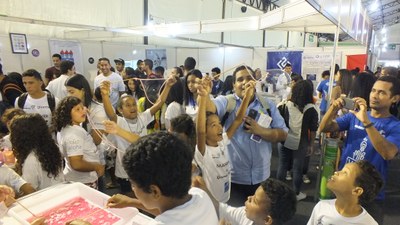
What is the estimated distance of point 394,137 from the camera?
157cm

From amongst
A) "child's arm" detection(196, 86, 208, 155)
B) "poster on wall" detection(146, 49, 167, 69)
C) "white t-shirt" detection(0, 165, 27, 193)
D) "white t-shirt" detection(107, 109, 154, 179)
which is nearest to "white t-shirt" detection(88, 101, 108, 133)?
"white t-shirt" detection(107, 109, 154, 179)

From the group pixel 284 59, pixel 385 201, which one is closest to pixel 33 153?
pixel 385 201

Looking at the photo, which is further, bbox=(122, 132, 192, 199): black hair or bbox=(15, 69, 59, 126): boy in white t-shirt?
bbox=(15, 69, 59, 126): boy in white t-shirt

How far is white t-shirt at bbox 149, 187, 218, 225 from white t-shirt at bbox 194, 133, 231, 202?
0.64 meters

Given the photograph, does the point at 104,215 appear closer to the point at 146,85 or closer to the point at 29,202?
the point at 29,202

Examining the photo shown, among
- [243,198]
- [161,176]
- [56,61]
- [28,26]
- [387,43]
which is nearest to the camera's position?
[161,176]

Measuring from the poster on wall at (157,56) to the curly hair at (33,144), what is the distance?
649cm

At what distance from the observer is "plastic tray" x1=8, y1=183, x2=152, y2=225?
116cm

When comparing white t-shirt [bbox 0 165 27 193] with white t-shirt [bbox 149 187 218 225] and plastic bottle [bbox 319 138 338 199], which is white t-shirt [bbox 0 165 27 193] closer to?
white t-shirt [bbox 149 187 218 225]

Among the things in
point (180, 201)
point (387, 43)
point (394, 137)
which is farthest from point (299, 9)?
point (387, 43)

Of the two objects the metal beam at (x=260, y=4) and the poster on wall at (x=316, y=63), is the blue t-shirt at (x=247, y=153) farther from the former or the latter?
the metal beam at (x=260, y=4)

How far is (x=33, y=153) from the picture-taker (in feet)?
4.93

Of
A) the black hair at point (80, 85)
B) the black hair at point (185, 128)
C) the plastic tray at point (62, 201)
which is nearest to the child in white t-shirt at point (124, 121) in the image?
the black hair at point (80, 85)

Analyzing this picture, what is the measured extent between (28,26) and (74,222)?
19.5ft
